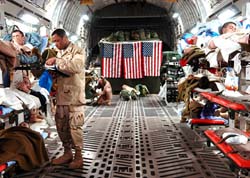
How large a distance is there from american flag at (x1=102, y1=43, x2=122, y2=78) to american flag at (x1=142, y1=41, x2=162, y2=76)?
0.97 metres

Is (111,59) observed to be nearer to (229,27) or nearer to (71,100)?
(229,27)

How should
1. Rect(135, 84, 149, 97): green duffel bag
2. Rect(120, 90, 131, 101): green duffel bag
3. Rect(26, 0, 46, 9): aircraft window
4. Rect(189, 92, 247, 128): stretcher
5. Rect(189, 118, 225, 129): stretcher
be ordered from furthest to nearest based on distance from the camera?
Rect(135, 84, 149, 97): green duffel bag, Rect(120, 90, 131, 101): green duffel bag, Rect(26, 0, 46, 9): aircraft window, Rect(189, 118, 225, 129): stretcher, Rect(189, 92, 247, 128): stretcher

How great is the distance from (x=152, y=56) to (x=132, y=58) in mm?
778

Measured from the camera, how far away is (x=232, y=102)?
310 cm

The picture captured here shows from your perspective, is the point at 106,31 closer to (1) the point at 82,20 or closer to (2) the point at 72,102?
(1) the point at 82,20

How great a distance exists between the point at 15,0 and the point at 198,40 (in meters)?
3.33

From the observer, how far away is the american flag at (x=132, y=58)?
11.5 metres

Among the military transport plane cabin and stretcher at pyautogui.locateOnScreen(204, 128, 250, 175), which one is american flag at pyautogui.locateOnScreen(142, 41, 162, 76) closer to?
the military transport plane cabin

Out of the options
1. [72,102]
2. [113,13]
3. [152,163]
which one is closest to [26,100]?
[72,102]

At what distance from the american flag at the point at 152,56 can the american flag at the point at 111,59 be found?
97cm

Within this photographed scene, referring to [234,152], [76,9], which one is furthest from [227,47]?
[76,9]

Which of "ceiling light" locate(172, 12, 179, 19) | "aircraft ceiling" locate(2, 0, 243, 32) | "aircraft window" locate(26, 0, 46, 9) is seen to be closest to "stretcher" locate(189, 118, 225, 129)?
"aircraft ceiling" locate(2, 0, 243, 32)

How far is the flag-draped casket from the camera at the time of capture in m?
11.4

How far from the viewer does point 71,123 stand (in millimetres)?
3613
